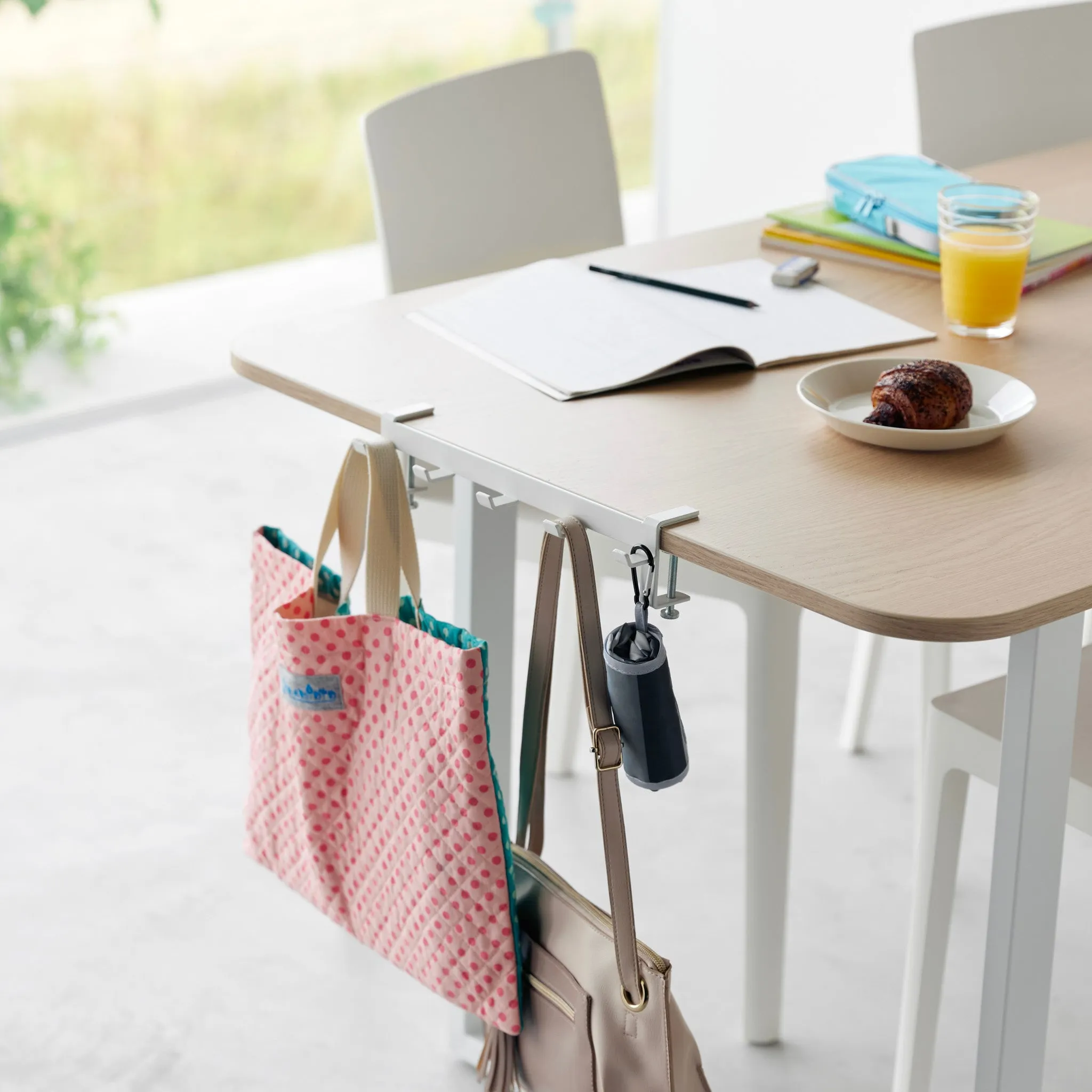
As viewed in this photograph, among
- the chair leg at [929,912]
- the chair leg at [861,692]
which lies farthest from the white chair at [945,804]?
the chair leg at [861,692]

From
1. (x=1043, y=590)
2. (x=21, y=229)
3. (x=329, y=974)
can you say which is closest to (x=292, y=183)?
(x=21, y=229)

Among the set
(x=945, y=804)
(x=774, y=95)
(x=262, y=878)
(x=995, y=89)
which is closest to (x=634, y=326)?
(x=945, y=804)

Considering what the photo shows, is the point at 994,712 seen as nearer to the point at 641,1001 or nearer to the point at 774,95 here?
the point at 641,1001

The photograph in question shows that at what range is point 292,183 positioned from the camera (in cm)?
407

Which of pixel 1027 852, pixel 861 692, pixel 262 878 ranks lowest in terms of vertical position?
pixel 262 878

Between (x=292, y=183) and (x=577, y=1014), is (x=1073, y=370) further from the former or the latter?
(x=292, y=183)

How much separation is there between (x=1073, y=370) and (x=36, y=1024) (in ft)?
4.05

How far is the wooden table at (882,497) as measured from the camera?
90cm

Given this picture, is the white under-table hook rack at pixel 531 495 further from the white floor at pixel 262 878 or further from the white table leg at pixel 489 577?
the white floor at pixel 262 878

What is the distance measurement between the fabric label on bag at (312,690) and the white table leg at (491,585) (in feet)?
0.60

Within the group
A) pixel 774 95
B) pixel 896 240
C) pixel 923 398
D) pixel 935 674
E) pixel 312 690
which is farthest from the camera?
pixel 774 95

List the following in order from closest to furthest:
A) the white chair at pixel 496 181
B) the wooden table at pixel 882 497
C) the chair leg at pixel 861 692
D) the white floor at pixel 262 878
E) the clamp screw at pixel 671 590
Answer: the wooden table at pixel 882 497 < the clamp screw at pixel 671 590 < the white floor at pixel 262 878 < the white chair at pixel 496 181 < the chair leg at pixel 861 692

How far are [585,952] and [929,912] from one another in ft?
1.12

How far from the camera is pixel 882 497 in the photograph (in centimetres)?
102
